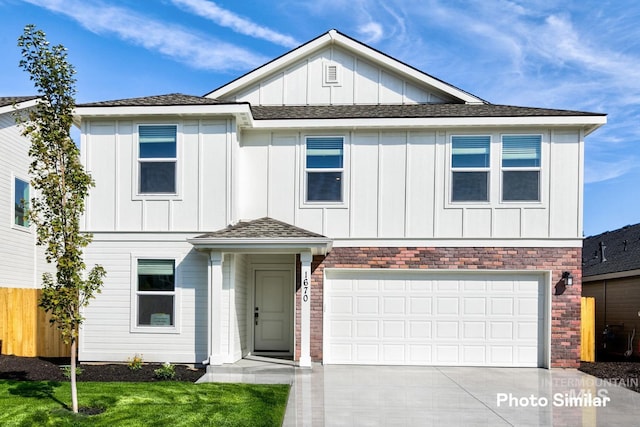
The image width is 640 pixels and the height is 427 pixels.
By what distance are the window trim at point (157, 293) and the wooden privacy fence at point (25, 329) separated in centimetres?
234

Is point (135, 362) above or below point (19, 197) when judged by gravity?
below

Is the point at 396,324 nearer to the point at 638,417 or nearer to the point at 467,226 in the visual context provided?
the point at 467,226

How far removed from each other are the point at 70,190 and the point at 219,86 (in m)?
7.07

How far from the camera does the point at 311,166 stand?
40.7 feet

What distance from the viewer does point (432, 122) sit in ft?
39.1

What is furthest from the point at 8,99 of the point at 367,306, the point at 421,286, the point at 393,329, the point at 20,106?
the point at 421,286

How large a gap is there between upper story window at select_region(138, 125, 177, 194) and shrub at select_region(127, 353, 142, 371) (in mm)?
3690

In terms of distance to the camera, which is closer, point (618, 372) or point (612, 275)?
point (618, 372)

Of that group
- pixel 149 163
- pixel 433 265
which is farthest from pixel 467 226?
pixel 149 163

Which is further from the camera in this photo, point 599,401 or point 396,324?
point 396,324

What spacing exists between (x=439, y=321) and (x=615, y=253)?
27.8ft

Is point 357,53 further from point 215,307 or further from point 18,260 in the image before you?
point 18,260

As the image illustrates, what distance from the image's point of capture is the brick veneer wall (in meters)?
11.8

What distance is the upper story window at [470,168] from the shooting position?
12.1 metres
